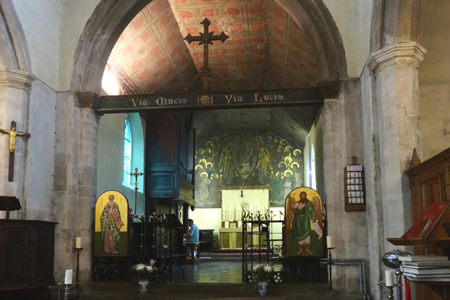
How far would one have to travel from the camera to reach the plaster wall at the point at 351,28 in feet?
28.8

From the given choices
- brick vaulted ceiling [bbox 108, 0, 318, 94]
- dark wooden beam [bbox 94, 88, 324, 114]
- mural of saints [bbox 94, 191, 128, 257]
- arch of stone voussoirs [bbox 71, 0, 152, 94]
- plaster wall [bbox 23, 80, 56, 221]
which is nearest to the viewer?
plaster wall [bbox 23, 80, 56, 221]

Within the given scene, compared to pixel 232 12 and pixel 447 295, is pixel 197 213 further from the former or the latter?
pixel 447 295

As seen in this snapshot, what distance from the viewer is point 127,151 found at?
1452cm

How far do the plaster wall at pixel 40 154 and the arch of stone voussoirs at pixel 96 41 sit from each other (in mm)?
633

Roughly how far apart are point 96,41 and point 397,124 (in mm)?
5884

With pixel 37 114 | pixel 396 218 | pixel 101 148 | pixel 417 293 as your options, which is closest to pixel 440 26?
pixel 396 218

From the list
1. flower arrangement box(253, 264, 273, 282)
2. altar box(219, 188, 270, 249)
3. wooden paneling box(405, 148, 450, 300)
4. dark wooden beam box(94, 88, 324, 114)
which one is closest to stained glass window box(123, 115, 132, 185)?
dark wooden beam box(94, 88, 324, 114)

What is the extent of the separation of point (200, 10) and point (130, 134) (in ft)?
14.6

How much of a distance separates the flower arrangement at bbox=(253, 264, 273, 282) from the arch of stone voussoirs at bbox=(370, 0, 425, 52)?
3893mm

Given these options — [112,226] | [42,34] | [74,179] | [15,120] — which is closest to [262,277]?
[112,226]

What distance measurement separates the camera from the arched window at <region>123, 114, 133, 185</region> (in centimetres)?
1405

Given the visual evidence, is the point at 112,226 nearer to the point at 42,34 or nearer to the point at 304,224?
the point at 304,224

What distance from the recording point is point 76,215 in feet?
30.6

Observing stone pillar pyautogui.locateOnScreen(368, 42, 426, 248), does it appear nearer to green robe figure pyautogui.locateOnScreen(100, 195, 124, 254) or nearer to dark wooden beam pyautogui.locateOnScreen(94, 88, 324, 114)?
dark wooden beam pyautogui.locateOnScreen(94, 88, 324, 114)
